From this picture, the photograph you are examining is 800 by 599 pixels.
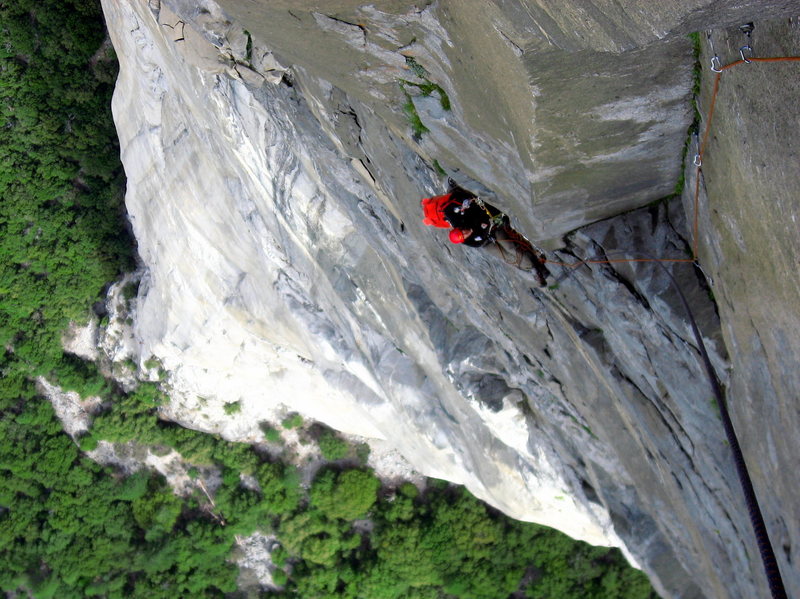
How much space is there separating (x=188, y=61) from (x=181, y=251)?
16.4 feet

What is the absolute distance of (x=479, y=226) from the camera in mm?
6309

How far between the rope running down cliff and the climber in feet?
2.57

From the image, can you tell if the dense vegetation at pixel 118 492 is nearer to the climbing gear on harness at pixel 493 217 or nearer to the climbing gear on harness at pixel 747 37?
the climbing gear on harness at pixel 493 217

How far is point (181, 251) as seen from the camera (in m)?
13.1

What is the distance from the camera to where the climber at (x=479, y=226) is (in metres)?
6.22

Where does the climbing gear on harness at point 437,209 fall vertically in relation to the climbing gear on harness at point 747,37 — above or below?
below

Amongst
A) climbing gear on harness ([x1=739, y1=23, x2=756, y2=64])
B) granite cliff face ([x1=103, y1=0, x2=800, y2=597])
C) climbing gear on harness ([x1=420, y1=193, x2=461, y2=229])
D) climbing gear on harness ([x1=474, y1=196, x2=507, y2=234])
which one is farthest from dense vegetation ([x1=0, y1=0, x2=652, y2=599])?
climbing gear on harness ([x1=739, y1=23, x2=756, y2=64])

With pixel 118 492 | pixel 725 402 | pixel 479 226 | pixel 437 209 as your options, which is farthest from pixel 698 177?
pixel 118 492

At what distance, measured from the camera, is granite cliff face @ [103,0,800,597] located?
3643mm

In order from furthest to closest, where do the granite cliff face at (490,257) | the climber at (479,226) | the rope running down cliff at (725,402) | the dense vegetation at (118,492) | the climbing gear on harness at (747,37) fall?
the dense vegetation at (118,492), the climber at (479,226), the granite cliff face at (490,257), the rope running down cliff at (725,402), the climbing gear on harness at (747,37)

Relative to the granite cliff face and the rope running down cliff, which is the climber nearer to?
the granite cliff face

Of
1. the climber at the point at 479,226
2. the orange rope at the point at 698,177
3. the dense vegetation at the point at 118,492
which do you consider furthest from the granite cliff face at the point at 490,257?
the dense vegetation at the point at 118,492

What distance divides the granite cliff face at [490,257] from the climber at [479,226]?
30cm

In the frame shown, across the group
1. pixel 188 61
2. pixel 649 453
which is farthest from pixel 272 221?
pixel 649 453
